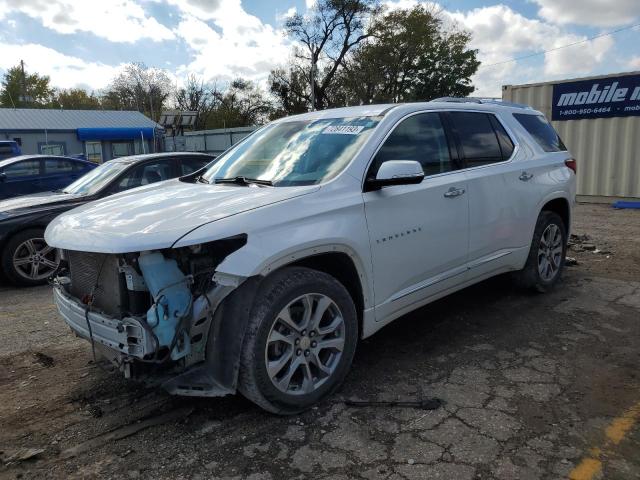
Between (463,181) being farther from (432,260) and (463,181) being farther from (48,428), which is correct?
(48,428)

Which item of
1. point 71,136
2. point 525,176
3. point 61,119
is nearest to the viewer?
point 525,176

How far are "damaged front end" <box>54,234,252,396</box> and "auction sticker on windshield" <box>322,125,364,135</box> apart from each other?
1.32m

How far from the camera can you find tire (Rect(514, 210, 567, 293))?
16.3 ft

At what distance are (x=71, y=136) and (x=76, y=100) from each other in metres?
37.8

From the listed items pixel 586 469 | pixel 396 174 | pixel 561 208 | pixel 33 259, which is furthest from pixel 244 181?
pixel 33 259

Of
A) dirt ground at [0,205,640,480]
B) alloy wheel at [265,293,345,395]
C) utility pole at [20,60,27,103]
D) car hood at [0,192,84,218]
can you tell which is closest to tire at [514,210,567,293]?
dirt ground at [0,205,640,480]

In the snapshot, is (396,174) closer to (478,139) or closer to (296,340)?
(296,340)

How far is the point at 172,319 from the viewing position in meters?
2.67

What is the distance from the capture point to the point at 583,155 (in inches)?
482

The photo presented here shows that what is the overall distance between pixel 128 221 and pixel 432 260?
207cm

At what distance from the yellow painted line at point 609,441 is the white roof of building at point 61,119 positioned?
35.6 metres

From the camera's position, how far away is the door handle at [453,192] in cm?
382

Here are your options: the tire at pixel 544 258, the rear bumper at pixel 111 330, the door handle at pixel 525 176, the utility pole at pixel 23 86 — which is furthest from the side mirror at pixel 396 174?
the utility pole at pixel 23 86

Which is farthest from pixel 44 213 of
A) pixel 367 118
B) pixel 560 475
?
pixel 560 475
